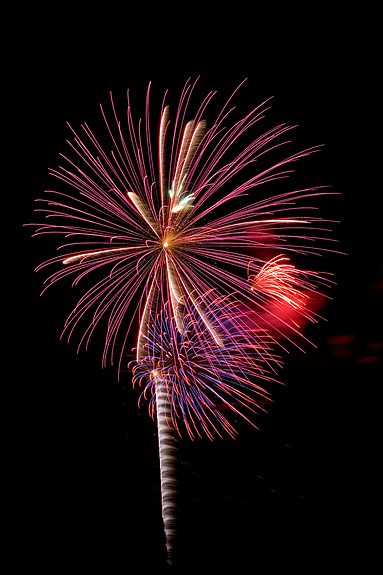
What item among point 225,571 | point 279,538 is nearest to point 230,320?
point 225,571

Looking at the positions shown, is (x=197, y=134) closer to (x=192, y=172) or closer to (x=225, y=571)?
(x=192, y=172)

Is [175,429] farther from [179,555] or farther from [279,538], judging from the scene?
[279,538]

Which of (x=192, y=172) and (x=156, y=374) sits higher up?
(x=192, y=172)

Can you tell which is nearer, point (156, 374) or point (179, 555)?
point (156, 374)

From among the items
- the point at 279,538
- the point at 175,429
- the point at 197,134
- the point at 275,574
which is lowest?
the point at 275,574

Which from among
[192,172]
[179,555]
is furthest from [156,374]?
[179,555]

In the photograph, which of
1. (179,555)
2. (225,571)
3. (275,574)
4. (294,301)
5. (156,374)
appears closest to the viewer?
(294,301)

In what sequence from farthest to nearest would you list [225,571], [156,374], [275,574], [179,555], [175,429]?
[275,574]
[225,571]
[179,555]
[175,429]
[156,374]
